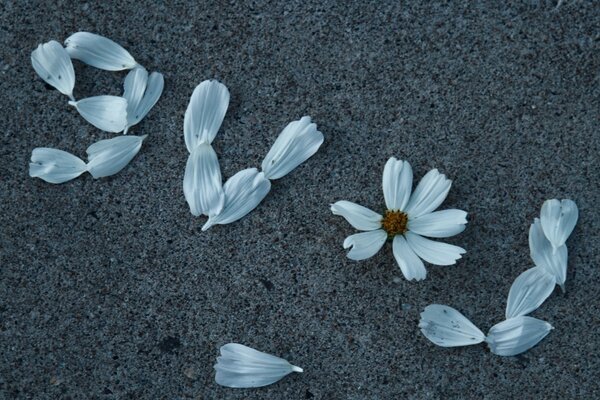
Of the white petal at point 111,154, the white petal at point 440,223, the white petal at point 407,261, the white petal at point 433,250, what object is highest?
the white petal at point 440,223

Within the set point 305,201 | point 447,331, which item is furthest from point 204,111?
point 447,331

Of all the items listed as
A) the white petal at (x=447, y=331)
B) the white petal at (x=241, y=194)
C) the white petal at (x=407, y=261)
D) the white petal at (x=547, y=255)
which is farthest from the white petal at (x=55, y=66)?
the white petal at (x=547, y=255)

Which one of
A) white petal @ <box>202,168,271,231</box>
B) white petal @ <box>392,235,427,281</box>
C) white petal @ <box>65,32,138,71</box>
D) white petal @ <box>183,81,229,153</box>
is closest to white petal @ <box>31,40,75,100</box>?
white petal @ <box>65,32,138,71</box>

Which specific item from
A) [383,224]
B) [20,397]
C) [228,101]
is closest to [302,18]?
[228,101]

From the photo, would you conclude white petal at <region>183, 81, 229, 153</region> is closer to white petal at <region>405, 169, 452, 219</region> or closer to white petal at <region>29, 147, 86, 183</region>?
white petal at <region>29, 147, 86, 183</region>

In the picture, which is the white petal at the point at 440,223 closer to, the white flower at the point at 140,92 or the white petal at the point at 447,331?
the white petal at the point at 447,331

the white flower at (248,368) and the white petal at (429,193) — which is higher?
the white petal at (429,193)

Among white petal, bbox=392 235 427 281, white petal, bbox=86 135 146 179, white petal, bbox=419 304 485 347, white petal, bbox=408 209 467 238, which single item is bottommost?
white petal, bbox=419 304 485 347
